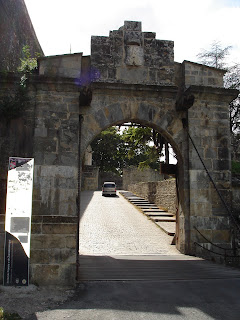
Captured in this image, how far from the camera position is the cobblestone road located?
8711mm

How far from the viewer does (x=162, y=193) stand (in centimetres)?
1617

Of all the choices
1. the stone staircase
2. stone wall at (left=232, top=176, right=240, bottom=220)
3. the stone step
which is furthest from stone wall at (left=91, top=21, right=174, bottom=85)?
the stone staircase

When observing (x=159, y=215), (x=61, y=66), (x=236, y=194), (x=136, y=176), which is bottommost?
(x=159, y=215)

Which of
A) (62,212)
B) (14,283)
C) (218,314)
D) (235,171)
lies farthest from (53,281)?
(235,171)

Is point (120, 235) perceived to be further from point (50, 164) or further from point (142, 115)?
point (50, 164)

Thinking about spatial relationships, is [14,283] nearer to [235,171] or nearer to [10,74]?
[10,74]

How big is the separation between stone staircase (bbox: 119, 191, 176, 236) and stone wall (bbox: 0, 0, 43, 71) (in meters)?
7.39

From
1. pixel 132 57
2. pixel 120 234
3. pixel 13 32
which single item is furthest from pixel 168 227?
pixel 13 32

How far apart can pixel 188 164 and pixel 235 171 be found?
267 cm

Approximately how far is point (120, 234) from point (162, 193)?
552cm

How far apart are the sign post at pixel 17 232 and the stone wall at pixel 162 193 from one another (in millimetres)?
9312

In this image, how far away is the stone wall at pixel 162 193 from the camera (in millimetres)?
14508

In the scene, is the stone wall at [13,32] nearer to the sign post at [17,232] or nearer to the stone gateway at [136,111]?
the stone gateway at [136,111]

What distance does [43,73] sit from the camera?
637cm
